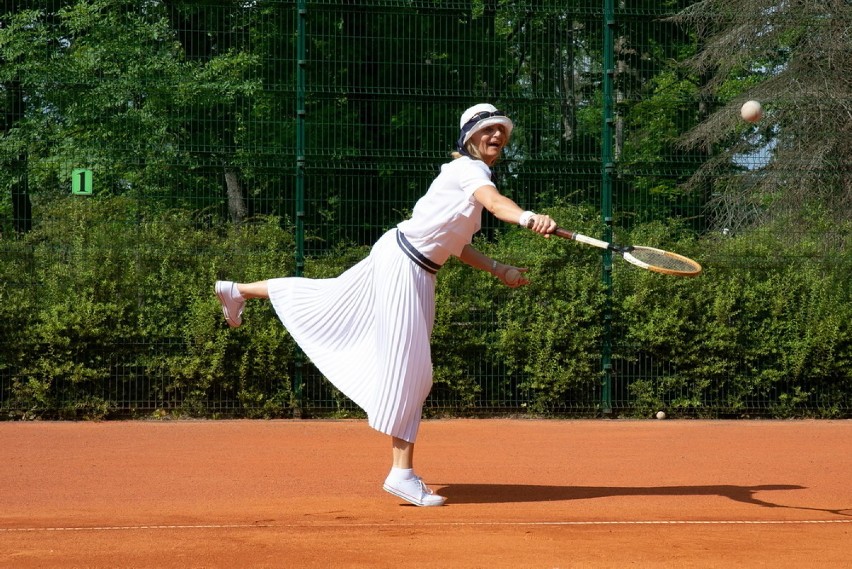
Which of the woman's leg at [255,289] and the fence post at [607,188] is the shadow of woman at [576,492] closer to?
the woman's leg at [255,289]

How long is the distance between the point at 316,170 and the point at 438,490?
5.12 meters

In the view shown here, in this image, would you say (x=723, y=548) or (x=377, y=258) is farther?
(x=377, y=258)

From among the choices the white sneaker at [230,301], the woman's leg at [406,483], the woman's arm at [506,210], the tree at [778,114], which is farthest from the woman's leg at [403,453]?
the tree at [778,114]

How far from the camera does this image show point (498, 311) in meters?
11.8

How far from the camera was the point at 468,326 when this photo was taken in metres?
11.7

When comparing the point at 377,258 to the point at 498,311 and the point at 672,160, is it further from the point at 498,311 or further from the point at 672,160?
the point at 672,160

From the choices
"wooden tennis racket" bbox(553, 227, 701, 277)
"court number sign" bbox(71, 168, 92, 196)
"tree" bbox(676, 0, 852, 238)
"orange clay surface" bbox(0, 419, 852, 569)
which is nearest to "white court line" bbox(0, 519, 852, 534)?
"orange clay surface" bbox(0, 419, 852, 569)

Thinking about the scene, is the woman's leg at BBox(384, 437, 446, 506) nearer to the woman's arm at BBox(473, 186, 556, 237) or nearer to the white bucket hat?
the woman's arm at BBox(473, 186, 556, 237)

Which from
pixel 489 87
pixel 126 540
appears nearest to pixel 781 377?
pixel 489 87

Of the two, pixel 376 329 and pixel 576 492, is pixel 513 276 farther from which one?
pixel 576 492

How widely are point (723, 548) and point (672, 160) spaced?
23.4 feet

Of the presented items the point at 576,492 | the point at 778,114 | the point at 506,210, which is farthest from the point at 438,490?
the point at 778,114

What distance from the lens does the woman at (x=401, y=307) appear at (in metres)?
6.59

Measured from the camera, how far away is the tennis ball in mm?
7078
